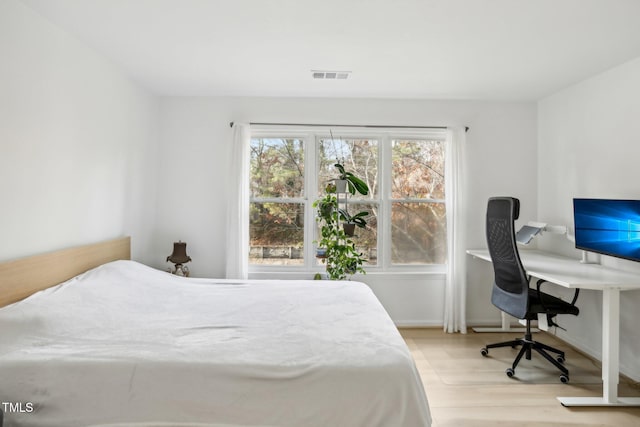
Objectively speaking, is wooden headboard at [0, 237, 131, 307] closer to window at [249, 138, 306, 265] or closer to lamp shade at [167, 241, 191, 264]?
lamp shade at [167, 241, 191, 264]

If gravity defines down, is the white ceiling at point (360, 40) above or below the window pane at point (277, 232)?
above

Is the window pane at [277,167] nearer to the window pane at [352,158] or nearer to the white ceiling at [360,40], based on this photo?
the window pane at [352,158]

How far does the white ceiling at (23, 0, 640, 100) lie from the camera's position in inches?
88.5

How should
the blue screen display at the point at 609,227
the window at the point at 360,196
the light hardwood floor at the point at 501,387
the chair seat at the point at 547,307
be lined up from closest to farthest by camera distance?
1. the light hardwood floor at the point at 501,387
2. the blue screen display at the point at 609,227
3. the chair seat at the point at 547,307
4. the window at the point at 360,196

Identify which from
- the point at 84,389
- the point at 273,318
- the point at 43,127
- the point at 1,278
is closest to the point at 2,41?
the point at 43,127

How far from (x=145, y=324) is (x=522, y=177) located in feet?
13.2

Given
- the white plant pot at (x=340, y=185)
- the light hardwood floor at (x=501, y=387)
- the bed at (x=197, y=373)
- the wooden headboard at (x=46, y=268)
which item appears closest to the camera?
the bed at (x=197, y=373)

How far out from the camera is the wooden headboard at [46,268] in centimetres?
211

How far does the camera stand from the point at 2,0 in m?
2.08

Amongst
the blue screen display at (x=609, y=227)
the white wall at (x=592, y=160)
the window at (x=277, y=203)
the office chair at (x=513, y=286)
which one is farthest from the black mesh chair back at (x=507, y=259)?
the window at (x=277, y=203)

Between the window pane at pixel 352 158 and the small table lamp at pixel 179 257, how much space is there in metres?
Result: 1.63

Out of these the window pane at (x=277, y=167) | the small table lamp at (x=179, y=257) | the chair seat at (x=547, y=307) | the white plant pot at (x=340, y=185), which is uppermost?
the window pane at (x=277, y=167)

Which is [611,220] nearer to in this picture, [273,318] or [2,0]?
[273,318]

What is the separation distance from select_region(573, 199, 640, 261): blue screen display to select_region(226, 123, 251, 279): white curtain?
10.2 ft
